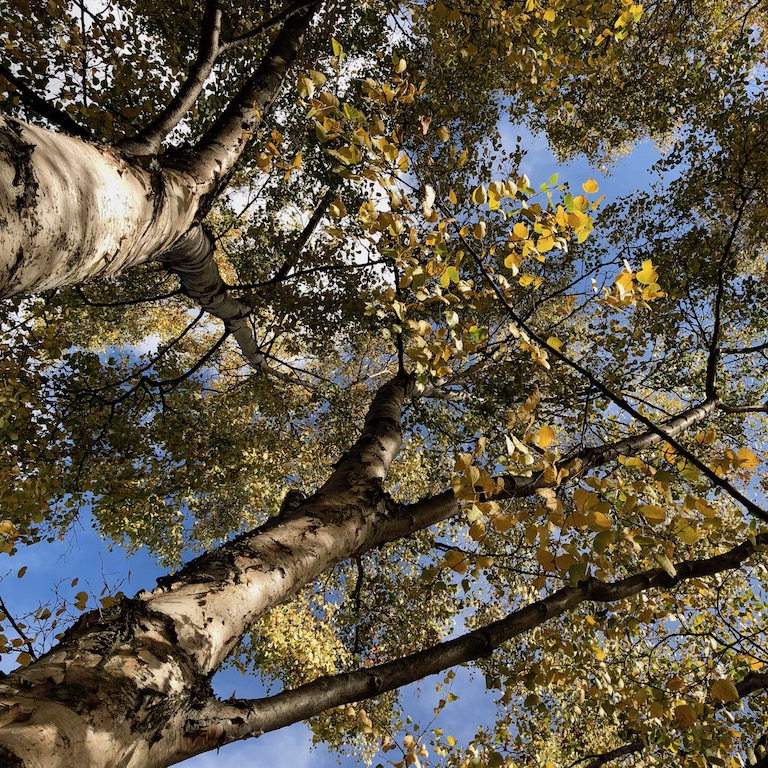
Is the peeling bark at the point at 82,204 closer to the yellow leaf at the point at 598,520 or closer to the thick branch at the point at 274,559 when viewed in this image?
the thick branch at the point at 274,559

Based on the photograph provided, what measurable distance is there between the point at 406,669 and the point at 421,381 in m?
1.56

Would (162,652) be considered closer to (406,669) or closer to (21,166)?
(406,669)

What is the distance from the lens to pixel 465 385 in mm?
7738

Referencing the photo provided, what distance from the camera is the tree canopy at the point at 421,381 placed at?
6.35 ft

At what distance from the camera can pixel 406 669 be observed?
2254 mm

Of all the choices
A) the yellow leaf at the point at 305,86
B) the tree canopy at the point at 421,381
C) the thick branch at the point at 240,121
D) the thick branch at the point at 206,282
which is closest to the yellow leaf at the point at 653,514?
the tree canopy at the point at 421,381

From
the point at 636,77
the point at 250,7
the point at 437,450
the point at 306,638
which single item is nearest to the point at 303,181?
the point at 250,7

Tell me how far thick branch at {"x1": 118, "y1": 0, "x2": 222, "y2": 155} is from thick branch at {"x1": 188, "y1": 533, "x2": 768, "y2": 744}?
3186 mm

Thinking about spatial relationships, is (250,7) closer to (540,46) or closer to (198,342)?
(540,46)

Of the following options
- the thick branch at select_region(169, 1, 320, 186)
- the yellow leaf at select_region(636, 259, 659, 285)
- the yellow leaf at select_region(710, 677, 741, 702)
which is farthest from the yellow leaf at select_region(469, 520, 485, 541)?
the thick branch at select_region(169, 1, 320, 186)

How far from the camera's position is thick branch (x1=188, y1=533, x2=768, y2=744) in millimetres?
1770

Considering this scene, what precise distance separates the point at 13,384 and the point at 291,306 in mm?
3741

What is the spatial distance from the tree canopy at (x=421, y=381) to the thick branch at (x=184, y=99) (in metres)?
0.03

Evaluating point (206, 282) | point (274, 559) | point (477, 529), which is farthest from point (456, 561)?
point (206, 282)
